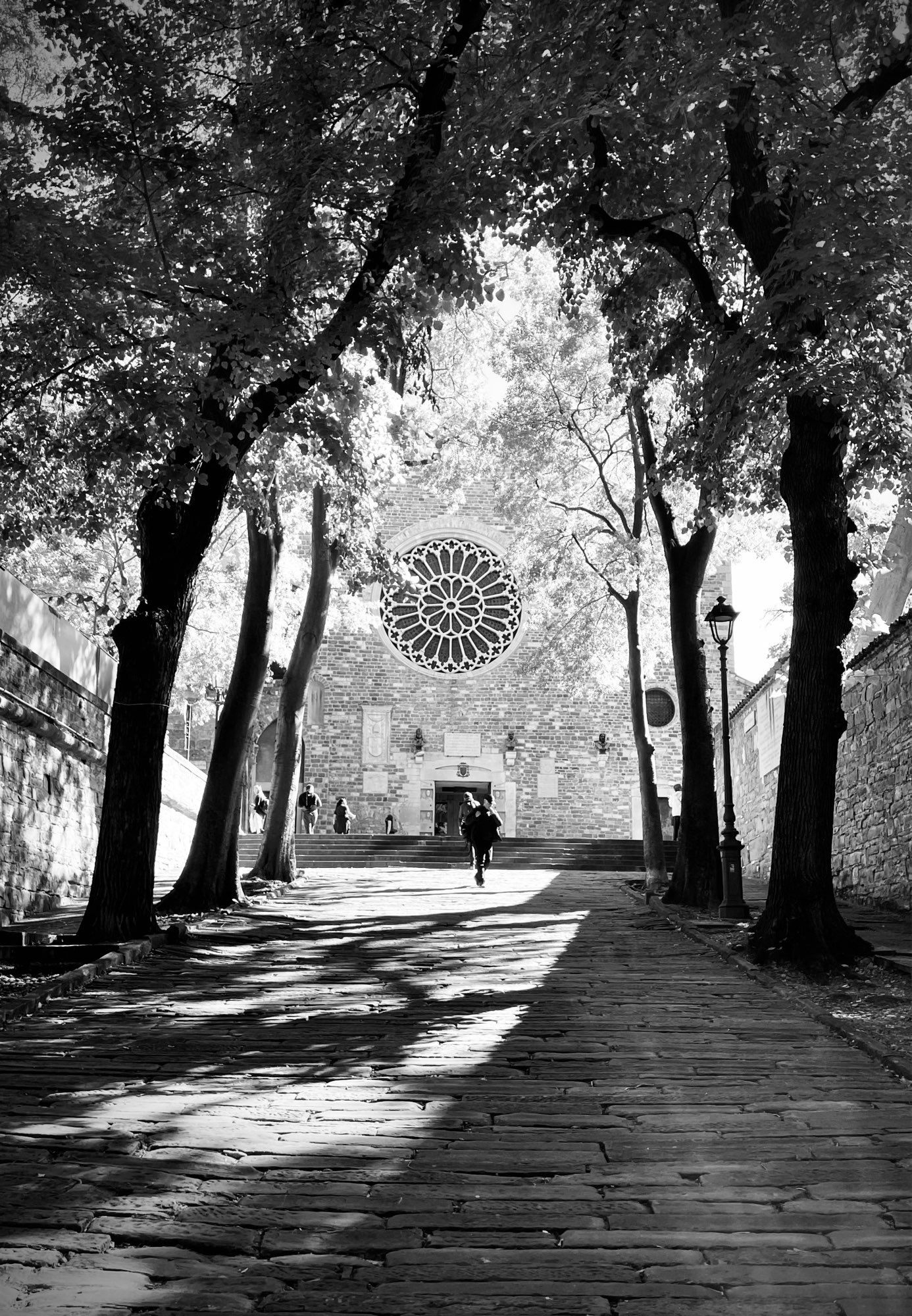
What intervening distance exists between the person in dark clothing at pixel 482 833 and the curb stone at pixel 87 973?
9.33 meters

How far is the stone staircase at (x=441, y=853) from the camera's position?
87.0 ft

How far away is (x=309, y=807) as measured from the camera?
3145 centimetres

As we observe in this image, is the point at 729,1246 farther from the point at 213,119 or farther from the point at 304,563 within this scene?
the point at 304,563

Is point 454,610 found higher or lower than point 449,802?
higher

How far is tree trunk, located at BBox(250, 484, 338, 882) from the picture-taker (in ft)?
53.9

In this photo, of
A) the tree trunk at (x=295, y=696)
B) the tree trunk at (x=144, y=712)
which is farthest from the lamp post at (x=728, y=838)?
the tree trunk at (x=144, y=712)

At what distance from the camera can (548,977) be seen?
27.7ft

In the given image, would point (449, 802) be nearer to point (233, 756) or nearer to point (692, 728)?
point (692, 728)

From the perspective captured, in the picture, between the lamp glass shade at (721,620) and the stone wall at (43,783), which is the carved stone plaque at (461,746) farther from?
the lamp glass shade at (721,620)

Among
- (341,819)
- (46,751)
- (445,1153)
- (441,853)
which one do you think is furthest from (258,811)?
(445,1153)

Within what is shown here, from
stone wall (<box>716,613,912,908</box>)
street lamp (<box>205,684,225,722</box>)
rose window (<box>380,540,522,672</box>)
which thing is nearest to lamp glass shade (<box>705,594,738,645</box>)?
stone wall (<box>716,613,912,908</box>)

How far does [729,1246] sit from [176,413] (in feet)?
22.0

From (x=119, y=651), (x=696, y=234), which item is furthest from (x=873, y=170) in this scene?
(x=119, y=651)

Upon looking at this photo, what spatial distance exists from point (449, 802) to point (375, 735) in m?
2.86
